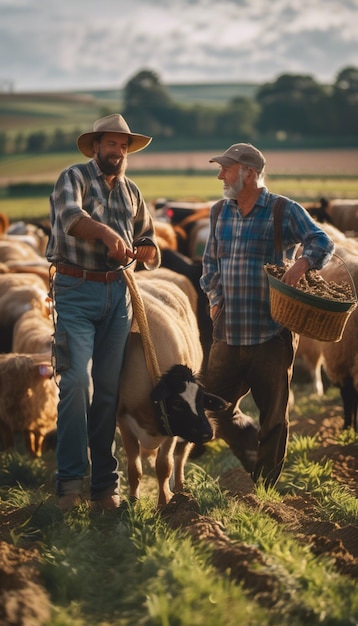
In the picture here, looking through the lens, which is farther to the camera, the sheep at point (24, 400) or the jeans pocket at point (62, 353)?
the sheep at point (24, 400)

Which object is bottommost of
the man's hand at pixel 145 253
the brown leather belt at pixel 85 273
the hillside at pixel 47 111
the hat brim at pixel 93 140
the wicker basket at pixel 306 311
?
the hillside at pixel 47 111

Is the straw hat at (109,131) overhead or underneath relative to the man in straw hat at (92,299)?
overhead

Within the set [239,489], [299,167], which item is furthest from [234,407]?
[299,167]

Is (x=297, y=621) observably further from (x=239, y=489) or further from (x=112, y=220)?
(x=239, y=489)

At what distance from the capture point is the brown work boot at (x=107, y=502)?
6.18m

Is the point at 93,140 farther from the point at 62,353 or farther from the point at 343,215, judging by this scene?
the point at 343,215

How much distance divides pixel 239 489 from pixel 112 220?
8.47 feet

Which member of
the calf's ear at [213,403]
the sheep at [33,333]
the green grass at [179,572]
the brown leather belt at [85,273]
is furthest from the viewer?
the sheep at [33,333]

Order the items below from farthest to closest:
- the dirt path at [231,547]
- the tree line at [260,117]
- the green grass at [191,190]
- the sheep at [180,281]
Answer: the tree line at [260,117]
the green grass at [191,190]
the sheep at [180,281]
the dirt path at [231,547]

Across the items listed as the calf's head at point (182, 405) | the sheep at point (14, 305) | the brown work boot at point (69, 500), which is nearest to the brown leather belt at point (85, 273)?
the calf's head at point (182, 405)

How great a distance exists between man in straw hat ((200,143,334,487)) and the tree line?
324 feet

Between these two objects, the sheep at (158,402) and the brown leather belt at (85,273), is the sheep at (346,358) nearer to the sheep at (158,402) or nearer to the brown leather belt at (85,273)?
the sheep at (158,402)

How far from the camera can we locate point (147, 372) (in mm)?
6391

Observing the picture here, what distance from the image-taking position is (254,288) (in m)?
6.68
